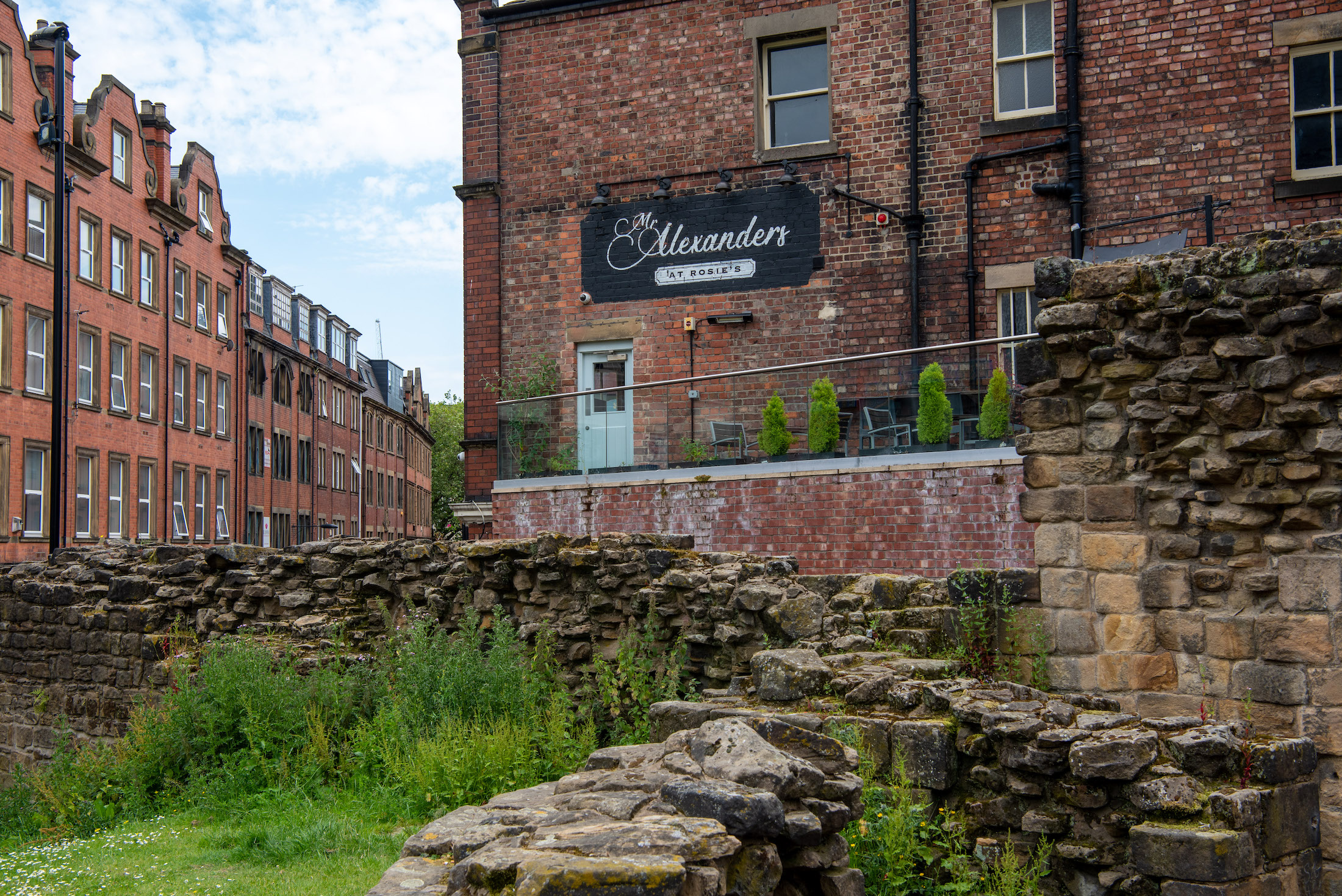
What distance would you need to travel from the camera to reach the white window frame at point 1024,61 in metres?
→ 16.0

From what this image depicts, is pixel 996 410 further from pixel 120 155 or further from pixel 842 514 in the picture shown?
pixel 120 155

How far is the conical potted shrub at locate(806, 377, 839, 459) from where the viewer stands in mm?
12391

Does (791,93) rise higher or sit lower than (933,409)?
higher

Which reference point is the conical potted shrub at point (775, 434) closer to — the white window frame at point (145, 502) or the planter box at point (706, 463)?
the planter box at point (706, 463)

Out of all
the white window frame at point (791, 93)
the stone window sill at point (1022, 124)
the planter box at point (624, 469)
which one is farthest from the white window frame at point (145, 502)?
the stone window sill at point (1022, 124)

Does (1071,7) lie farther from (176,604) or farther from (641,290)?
(176,604)

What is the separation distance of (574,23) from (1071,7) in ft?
24.2

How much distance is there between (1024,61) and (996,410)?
7.31 m

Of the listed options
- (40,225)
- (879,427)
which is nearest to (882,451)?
(879,427)

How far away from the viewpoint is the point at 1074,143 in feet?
51.4

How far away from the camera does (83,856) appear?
7.55 metres

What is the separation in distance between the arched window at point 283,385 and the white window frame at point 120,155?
45.1 ft

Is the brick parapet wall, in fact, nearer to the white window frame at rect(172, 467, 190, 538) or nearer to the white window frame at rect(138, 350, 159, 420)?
the white window frame at rect(138, 350, 159, 420)

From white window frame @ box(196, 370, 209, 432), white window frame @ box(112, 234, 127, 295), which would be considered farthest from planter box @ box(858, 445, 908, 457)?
white window frame @ box(196, 370, 209, 432)
